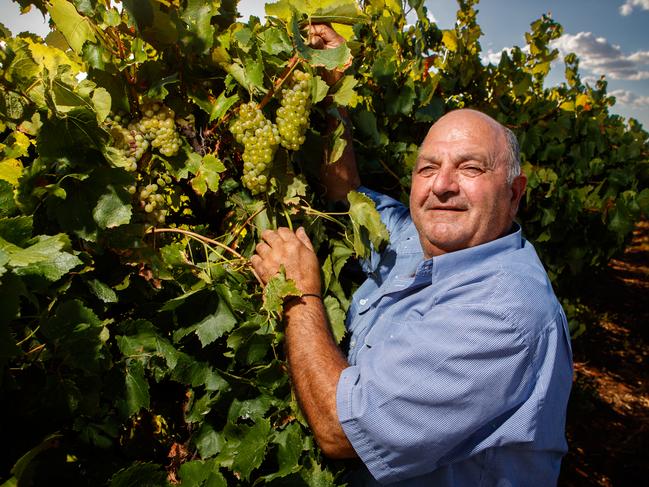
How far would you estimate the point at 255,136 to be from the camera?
4.78ft

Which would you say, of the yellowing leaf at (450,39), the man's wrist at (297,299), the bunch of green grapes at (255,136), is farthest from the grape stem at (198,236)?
the yellowing leaf at (450,39)

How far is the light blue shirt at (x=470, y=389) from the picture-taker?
52.7 inches

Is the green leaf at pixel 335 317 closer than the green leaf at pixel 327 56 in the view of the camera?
No

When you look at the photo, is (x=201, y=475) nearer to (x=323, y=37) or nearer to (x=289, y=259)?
(x=289, y=259)

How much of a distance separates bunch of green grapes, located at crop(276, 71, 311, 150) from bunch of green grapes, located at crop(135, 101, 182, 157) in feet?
1.05

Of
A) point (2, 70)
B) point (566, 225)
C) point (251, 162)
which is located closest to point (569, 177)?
point (566, 225)

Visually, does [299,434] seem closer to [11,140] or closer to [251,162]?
[251,162]

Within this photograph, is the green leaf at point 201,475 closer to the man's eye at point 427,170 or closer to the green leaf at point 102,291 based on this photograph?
the green leaf at point 102,291

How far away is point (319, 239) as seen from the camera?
1.85m

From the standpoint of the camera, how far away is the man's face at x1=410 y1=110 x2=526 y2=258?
6.07 feet

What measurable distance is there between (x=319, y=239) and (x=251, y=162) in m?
0.48

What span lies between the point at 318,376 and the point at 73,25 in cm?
120

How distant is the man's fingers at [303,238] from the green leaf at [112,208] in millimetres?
653

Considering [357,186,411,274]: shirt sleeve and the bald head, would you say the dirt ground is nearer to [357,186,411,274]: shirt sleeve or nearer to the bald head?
[357,186,411,274]: shirt sleeve
